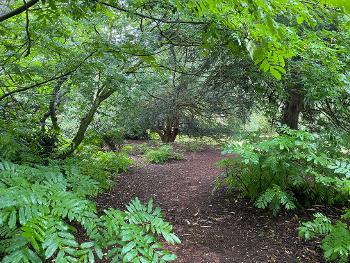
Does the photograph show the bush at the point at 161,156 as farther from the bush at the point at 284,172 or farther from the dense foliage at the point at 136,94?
the bush at the point at 284,172

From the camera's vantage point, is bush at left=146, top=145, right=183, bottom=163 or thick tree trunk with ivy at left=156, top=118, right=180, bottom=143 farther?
thick tree trunk with ivy at left=156, top=118, right=180, bottom=143

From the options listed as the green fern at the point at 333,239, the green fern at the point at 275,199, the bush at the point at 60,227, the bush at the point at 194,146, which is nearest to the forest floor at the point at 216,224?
the green fern at the point at 275,199

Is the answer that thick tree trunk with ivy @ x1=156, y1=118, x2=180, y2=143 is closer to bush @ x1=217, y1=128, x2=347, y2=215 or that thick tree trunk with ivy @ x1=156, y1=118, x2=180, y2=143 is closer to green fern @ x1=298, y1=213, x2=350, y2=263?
bush @ x1=217, y1=128, x2=347, y2=215

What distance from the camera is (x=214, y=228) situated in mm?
4031

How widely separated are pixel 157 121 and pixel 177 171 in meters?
4.64

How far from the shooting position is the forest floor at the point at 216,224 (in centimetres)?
337

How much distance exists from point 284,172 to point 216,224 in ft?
3.72

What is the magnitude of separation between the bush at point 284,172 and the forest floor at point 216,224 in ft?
0.83

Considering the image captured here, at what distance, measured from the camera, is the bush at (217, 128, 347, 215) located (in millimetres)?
3758

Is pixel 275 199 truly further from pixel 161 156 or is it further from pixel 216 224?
pixel 161 156

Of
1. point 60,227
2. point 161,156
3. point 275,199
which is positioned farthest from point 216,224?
point 161,156

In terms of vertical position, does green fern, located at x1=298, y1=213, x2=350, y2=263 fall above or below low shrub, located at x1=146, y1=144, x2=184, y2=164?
above

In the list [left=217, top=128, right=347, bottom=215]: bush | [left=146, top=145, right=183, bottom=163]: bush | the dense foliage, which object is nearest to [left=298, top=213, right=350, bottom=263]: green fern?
the dense foliage

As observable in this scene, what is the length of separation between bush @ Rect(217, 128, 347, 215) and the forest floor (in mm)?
252
